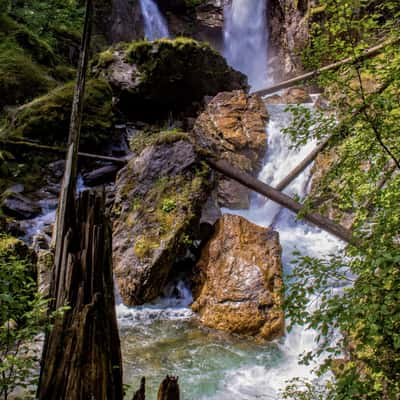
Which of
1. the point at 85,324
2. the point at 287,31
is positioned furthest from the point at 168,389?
the point at 287,31

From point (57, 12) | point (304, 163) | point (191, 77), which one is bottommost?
point (304, 163)

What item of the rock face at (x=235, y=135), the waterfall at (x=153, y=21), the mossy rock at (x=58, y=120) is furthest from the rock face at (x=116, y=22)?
the rock face at (x=235, y=135)

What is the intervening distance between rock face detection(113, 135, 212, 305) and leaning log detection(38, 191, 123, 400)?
12.8 feet

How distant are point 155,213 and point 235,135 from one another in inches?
226

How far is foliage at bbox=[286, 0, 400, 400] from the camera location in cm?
190

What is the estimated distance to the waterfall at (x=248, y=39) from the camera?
2306cm

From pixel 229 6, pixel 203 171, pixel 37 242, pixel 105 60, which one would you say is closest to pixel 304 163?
pixel 203 171

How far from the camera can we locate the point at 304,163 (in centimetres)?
907

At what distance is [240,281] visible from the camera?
6395 millimetres

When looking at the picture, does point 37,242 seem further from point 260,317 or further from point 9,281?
point 9,281

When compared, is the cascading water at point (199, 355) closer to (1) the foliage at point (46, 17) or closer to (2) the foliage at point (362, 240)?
(2) the foliage at point (362, 240)

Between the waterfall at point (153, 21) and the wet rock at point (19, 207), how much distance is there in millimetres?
14587

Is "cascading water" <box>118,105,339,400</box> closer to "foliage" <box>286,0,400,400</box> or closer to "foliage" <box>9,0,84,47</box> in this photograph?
"foliage" <box>286,0,400,400</box>

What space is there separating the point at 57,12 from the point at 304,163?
1569 centimetres
